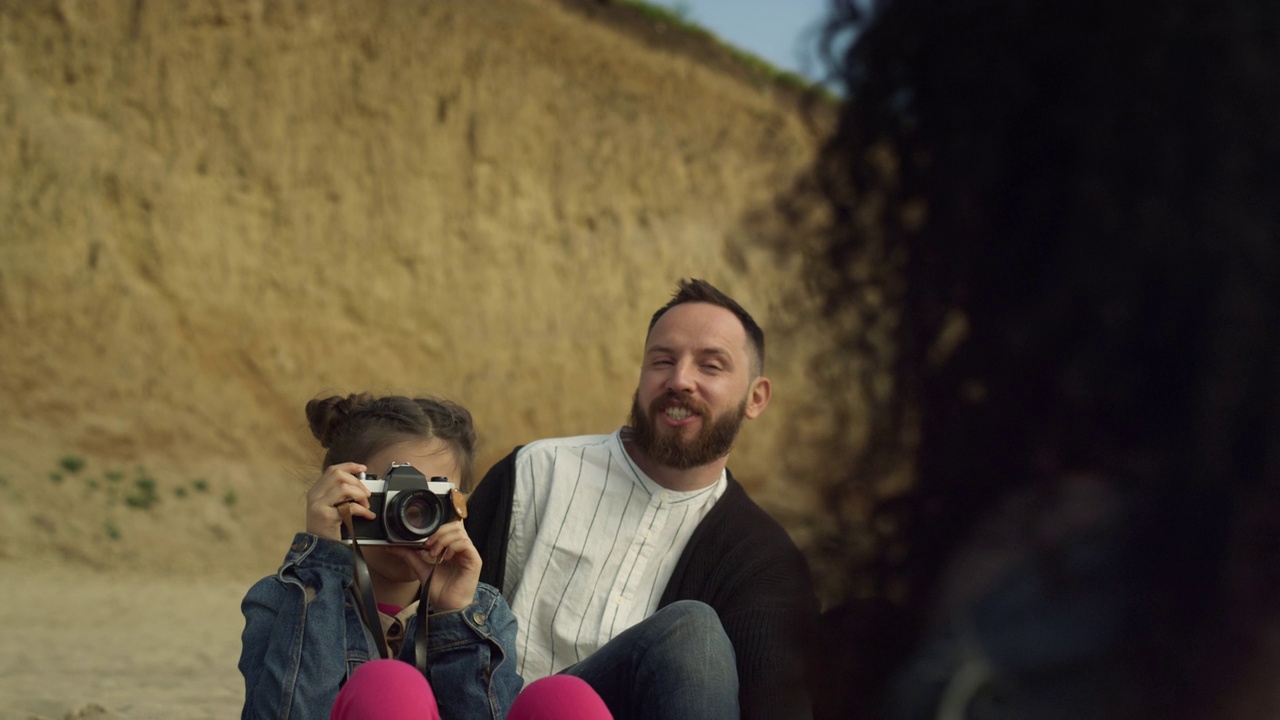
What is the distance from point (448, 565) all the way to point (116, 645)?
493cm

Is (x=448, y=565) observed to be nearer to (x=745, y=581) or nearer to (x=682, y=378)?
(x=745, y=581)

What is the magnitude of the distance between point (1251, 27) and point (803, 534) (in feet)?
1.74

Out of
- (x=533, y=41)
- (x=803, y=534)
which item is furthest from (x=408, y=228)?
(x=803, y=534)

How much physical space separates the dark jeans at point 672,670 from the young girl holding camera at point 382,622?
0.69ft

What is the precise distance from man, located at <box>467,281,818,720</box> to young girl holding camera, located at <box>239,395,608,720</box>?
283mm

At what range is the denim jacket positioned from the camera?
212 cm

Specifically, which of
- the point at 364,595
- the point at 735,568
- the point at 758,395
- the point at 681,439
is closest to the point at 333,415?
the point at 364,595

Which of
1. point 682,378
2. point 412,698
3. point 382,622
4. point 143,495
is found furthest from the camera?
point 143,495

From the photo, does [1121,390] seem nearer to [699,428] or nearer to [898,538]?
[898,538]

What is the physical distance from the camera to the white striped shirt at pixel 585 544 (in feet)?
8.86

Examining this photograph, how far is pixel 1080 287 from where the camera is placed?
2.72 ft

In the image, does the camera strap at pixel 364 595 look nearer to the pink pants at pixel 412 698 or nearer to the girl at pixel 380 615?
the girl at pixel 380 615

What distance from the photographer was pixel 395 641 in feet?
7.84

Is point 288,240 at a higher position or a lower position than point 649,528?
lower
